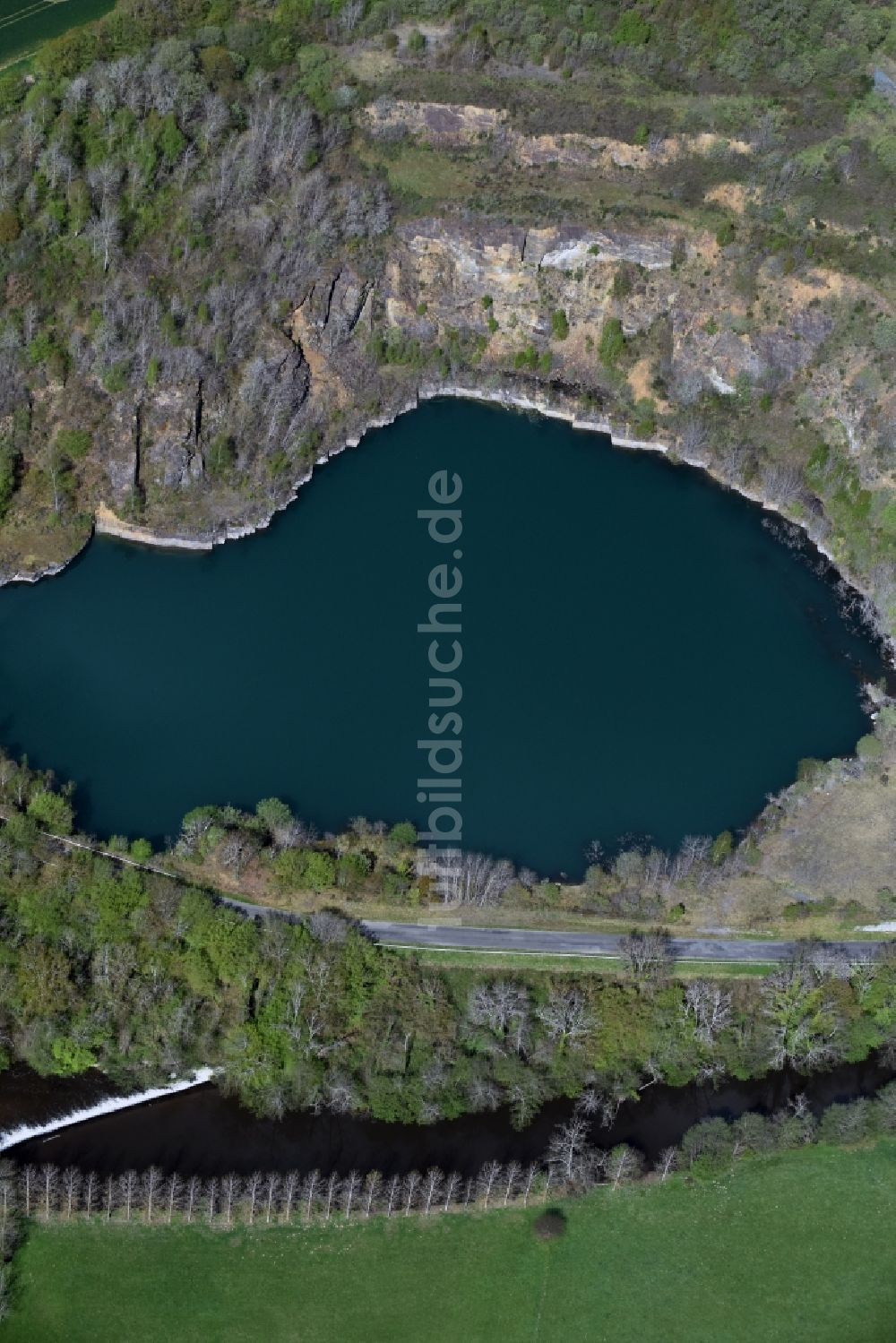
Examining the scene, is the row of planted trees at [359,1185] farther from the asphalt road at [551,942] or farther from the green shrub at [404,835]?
the green shrub at [404,835]

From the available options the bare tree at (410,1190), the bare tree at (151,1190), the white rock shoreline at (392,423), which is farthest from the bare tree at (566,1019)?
the white rock shoreline at (392,423)

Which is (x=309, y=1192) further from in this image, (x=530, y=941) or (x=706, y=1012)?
(x=706, y=1012)

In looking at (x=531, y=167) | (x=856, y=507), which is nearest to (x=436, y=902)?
(x=856, y=507)

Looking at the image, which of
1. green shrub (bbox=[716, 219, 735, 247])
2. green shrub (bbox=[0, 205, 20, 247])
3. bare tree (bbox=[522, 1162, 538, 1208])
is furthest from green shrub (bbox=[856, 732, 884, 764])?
green shrub (bbox=[0, 205, 20, 247])

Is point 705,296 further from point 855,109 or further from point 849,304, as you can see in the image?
point 855,109

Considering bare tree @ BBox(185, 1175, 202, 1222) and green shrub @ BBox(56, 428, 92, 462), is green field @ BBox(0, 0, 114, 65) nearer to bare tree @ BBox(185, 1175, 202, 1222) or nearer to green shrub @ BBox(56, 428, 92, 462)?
green shrub @ BBox(56, 428, 92, 462)

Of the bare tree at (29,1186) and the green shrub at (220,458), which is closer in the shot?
the bare tree at (29,1186)

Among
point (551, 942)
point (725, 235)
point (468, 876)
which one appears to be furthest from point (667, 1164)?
point (725, 235)
